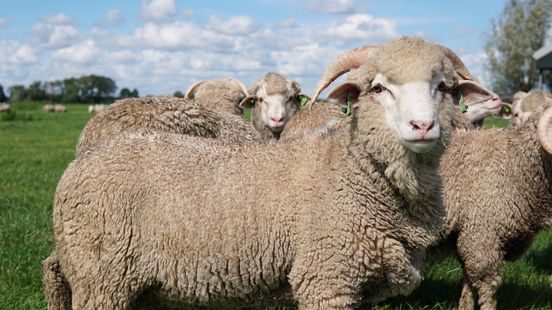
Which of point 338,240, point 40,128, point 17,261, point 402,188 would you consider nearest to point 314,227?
point 338,240

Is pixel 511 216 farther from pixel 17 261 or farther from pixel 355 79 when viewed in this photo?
pixel 17 261

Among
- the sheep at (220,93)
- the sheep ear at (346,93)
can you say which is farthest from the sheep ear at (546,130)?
the sheep at (220,93)

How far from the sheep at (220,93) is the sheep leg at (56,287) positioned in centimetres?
380

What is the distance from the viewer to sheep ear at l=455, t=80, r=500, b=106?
364 centimetres

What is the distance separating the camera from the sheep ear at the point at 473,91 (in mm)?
3643

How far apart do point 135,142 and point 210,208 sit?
2.01 ft

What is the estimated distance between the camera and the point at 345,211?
3.28 m

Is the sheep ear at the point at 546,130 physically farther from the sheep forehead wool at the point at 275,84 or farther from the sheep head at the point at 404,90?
the sheep forehead wool at the point at 275,84

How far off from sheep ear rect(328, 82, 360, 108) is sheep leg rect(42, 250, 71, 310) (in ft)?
6.56

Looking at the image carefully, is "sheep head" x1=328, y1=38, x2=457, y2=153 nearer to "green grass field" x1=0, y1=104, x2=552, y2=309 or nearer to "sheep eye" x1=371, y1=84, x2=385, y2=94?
"sheep eye" x1=371, y1=84, x2=385, y2=94

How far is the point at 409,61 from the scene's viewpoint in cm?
312

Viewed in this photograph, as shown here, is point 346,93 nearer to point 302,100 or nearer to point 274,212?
point 274,212

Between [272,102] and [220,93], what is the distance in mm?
704

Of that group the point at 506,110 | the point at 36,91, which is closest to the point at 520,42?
the point at 506,110
